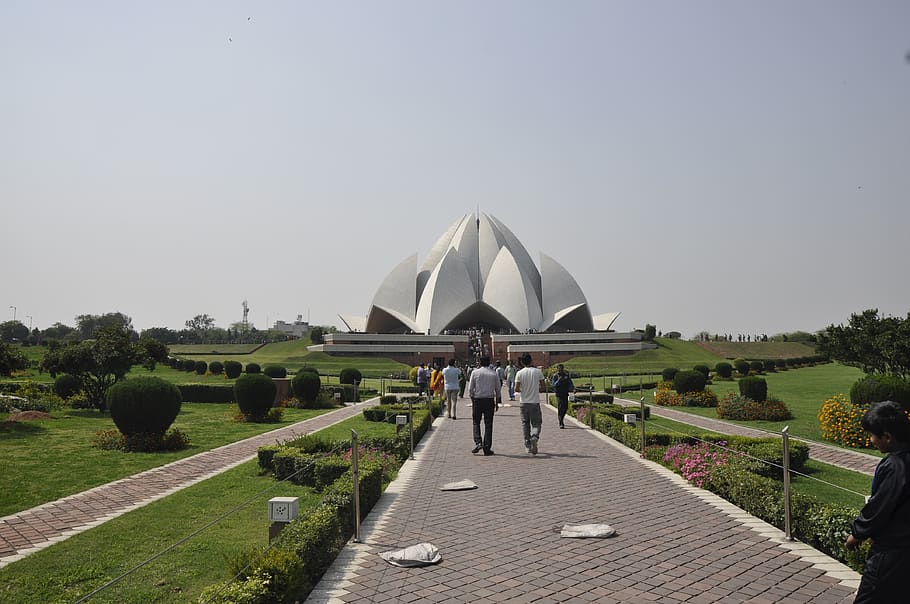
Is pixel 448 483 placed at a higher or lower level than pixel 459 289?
lower

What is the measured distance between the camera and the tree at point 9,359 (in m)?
14.4

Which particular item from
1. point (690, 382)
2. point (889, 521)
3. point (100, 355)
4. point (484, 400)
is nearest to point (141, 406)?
point (484, 400)

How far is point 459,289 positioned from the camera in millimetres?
48406

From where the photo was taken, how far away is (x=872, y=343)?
17.3 meters

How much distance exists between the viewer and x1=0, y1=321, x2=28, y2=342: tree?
75375 mm

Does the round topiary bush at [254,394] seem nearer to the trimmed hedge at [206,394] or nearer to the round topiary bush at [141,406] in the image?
the round topiary bush at [141,406]

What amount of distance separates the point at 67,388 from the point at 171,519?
45.8 feet

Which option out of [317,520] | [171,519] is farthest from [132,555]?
[317,520]

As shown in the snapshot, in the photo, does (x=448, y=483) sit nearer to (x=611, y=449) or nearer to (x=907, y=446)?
(x=611, y=449)

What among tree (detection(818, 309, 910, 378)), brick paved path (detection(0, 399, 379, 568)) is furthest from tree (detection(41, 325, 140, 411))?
tree (detection(818, 309, 910, 378))

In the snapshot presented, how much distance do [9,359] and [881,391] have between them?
56.0 ft

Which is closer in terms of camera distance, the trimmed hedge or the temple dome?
the trimmed hedge

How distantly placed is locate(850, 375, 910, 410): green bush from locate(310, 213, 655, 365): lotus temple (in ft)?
98.1

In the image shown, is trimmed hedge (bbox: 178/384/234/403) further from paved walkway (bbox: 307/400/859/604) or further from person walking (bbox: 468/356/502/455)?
paved walkway (bbox: 307/400/859/604)
